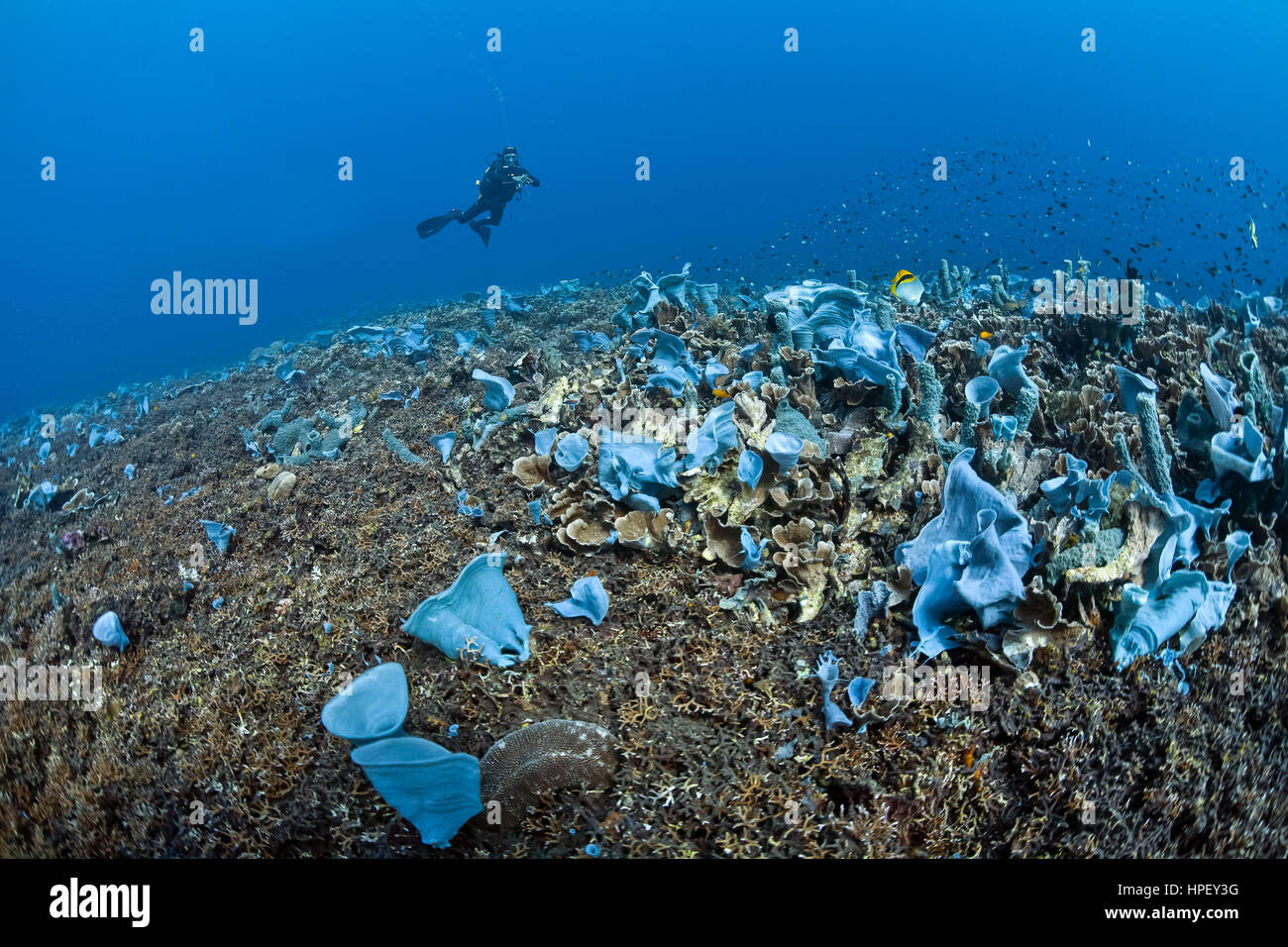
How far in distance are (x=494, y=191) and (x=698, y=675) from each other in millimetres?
20762

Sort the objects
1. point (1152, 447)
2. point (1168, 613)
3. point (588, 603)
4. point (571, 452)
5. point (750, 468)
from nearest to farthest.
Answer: point (1168, 613), point (588, 603), point (1152, 447), point (750, 468), point (571, 452)

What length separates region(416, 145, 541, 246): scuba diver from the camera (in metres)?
18.9

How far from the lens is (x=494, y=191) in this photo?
19594mm

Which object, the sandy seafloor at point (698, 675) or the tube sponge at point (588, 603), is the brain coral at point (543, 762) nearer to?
the sandy seafloor at point (698, 675)

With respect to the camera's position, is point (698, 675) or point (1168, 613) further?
point (698, 675)

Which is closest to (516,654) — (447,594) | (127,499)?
(447,594)

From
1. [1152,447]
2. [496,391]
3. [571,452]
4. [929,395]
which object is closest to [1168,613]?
[1152,447]

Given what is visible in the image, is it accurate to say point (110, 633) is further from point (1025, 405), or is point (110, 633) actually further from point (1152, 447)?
point (1152, 447)

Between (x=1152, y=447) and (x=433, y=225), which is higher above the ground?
(x=433, y=225)

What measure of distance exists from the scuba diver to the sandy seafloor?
16.4 metres
